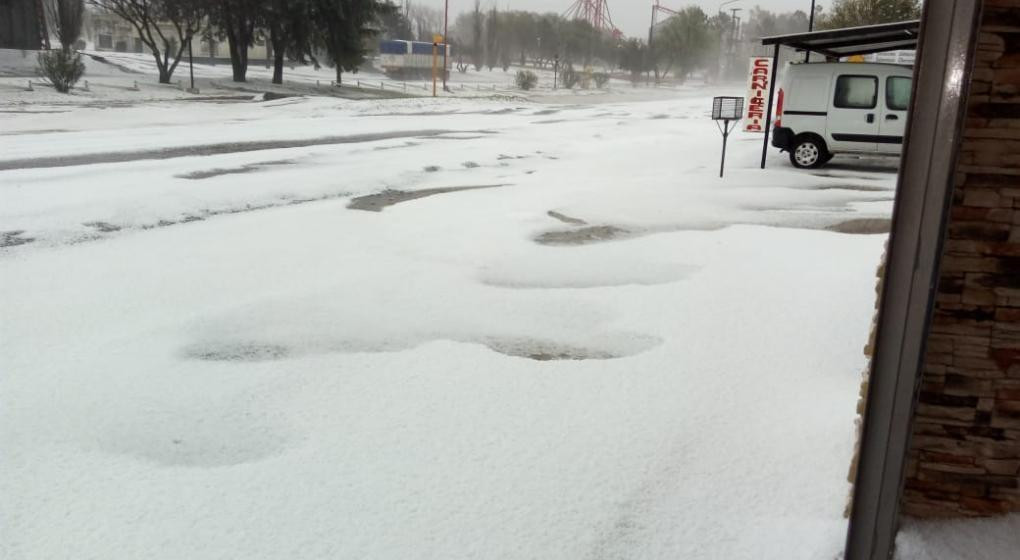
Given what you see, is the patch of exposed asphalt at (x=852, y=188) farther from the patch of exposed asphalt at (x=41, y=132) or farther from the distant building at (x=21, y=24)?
the distant building at (x=21, y=24)

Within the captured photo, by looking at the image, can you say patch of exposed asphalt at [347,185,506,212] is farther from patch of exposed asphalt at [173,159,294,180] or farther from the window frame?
the window frame

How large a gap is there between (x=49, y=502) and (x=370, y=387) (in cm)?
153

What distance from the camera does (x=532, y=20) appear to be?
3848 inches

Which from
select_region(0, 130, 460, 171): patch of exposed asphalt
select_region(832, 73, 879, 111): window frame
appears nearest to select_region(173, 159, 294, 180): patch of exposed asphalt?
select_region(0, 130, 460, 171): patch of exposed asphalt

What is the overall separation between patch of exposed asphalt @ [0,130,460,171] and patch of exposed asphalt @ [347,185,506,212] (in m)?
4.49

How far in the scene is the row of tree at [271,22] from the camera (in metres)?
36.1

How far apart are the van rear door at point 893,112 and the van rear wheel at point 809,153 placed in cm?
94

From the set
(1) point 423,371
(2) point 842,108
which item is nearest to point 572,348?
(1) point 423,371

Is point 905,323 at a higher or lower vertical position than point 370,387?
higher

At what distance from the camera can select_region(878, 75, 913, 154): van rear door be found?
12.8 m

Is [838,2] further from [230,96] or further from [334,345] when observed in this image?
[334,345]

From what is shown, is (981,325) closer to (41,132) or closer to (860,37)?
(860,37)

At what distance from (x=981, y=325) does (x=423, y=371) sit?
272cm

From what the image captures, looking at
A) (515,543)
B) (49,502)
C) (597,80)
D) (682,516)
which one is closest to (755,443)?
(682,516)
